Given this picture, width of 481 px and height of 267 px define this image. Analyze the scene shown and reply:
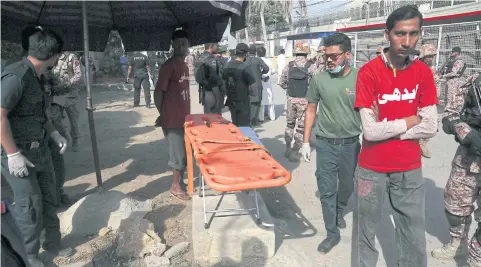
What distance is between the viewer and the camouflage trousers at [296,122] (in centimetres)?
696

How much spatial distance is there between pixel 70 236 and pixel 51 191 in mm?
821

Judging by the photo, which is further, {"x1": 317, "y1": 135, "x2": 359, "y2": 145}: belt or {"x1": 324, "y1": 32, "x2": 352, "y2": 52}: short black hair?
{"x1": 317, "y1": 135, "x2": 359, "y2": 145}: belt

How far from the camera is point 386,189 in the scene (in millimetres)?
2768

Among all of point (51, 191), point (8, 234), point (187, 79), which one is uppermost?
point (187, 79)

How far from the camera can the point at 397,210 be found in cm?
276

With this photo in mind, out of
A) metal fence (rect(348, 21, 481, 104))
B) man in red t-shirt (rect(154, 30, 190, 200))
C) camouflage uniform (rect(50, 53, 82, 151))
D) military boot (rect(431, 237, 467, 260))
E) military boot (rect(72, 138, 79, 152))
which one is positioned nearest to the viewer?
military boot (rect(431, 237, 467, 260))

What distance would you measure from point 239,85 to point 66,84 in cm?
292

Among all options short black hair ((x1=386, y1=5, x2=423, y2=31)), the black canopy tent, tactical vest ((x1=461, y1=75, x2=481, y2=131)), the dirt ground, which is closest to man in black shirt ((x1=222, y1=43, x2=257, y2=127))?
the black canopy tent

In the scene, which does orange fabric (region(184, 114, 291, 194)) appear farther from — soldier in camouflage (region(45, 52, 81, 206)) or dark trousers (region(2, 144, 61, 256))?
soldier in camouflage (region(45, 52, 81, 206))

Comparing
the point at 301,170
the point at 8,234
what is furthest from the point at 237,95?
the point at 8,234

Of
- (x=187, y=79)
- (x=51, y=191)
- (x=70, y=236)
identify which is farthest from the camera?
(x=187, y=79)

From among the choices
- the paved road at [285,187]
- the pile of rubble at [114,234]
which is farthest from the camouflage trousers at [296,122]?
the pile of rubble at [114,234]

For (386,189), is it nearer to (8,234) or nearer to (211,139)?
(211,139)

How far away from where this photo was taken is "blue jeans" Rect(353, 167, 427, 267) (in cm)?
268
